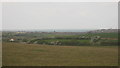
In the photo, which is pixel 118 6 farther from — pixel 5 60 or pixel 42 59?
pixel 5 60

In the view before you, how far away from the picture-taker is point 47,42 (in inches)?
2093

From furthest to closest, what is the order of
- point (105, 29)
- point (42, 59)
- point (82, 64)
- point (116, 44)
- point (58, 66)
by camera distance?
point (105, 29) < point (116, 44) < point (42, 59) < point (82, 64) < point (58, 66)

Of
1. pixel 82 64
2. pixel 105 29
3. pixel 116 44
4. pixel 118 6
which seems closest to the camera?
pixel 82 64

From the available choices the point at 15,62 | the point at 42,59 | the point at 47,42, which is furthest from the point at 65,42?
the point at 15,62

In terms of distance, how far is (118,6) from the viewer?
6456 cm

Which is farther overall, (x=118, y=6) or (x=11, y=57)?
(x=118, y=6)

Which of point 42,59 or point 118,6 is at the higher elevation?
point 118,6

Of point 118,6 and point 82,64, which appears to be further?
point 118,6

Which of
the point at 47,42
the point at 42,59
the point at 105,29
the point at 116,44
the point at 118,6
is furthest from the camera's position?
the point at 105,29

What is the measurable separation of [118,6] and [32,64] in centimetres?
4707

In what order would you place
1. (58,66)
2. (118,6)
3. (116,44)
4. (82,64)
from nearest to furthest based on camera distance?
(58,66) < (82,64) < (116,44) < (118,6)

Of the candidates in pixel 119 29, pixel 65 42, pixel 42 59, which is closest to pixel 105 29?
pixel 119 29

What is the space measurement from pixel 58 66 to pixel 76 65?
2.75m

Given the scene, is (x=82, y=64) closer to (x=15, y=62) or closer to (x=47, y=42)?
(x=15, y=62)
